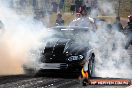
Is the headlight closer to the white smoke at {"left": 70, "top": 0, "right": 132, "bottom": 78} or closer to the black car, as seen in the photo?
the black car

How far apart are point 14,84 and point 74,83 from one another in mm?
1494

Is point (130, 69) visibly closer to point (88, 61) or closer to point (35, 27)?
point (88, 61)

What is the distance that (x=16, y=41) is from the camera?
11820mm

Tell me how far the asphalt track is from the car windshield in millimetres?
1652

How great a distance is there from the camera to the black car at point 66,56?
9.98 metres

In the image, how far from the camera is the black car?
9.98 metres

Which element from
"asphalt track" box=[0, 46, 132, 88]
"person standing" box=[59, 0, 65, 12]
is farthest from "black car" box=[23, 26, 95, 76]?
"person standing" box=[59, 0, 65, 12]

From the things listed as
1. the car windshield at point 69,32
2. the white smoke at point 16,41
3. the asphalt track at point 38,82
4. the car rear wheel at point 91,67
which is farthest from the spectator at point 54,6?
the asphalt track at point 38,82

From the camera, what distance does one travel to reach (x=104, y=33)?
13.1 meters

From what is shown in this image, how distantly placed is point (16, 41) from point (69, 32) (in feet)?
5.58

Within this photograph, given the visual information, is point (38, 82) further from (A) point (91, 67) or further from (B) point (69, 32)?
(B) point (69, 32)

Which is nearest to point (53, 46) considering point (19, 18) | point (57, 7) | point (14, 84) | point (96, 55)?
point (96, 55)

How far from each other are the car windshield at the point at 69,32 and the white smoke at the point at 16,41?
32 centimetres


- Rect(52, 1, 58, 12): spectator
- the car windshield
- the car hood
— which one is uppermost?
Rect(52, 1, 58, 12): spectator
